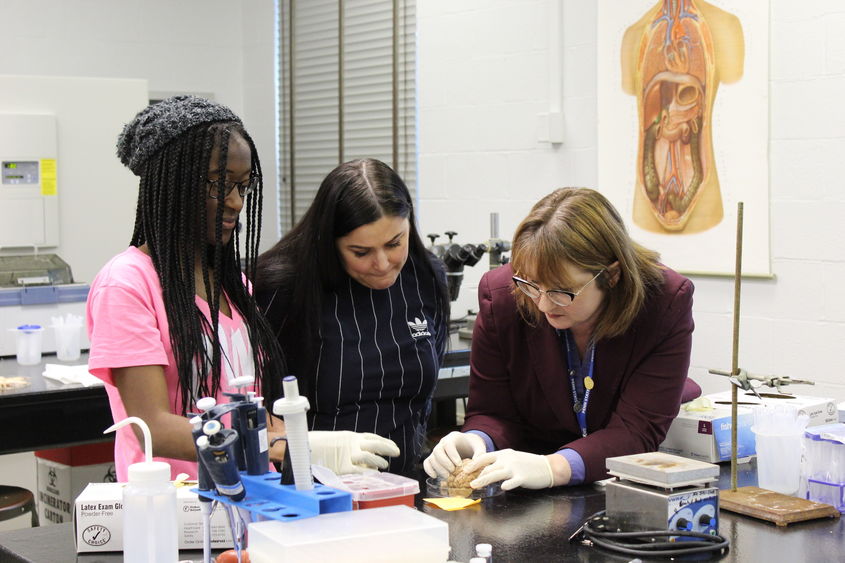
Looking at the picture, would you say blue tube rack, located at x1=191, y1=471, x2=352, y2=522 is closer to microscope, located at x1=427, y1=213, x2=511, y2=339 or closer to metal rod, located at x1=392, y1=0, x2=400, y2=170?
microscope, located at x1=427, y1=213, x2=511, y2=339

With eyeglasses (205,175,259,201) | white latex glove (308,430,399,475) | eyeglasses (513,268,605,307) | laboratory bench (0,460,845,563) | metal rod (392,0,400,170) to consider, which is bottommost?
laboratory bench (0,460,845,563)

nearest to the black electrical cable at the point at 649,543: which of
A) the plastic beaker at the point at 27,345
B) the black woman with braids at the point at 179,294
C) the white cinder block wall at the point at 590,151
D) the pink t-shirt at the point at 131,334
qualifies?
the black woman with braids at the point at 179,294

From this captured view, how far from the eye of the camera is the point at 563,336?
1937mm

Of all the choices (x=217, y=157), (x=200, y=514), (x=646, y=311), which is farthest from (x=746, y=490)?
(x=217, y=157)

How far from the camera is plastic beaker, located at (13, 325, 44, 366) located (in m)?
3.27

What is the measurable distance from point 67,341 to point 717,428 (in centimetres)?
231

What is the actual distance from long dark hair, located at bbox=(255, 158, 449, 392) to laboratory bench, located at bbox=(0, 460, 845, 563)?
19.7 inches

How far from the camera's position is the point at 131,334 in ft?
5.04

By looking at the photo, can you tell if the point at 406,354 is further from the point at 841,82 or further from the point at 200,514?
the point at 841,82

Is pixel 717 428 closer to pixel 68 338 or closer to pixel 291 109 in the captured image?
pixel 68 338

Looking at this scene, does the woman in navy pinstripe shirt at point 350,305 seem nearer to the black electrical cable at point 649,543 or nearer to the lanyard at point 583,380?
the lanyard at point 583,380

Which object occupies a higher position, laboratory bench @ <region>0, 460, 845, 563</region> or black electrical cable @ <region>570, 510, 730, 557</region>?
black electrical cable @ <region>570, 510, 730, 557</region>

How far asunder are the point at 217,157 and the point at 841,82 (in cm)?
214

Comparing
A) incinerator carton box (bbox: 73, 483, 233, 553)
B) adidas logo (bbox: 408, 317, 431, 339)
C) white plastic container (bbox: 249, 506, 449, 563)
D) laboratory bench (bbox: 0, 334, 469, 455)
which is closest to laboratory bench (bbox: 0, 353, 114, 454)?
laboratory bench (bbox: 0, 334, 469, 455)
